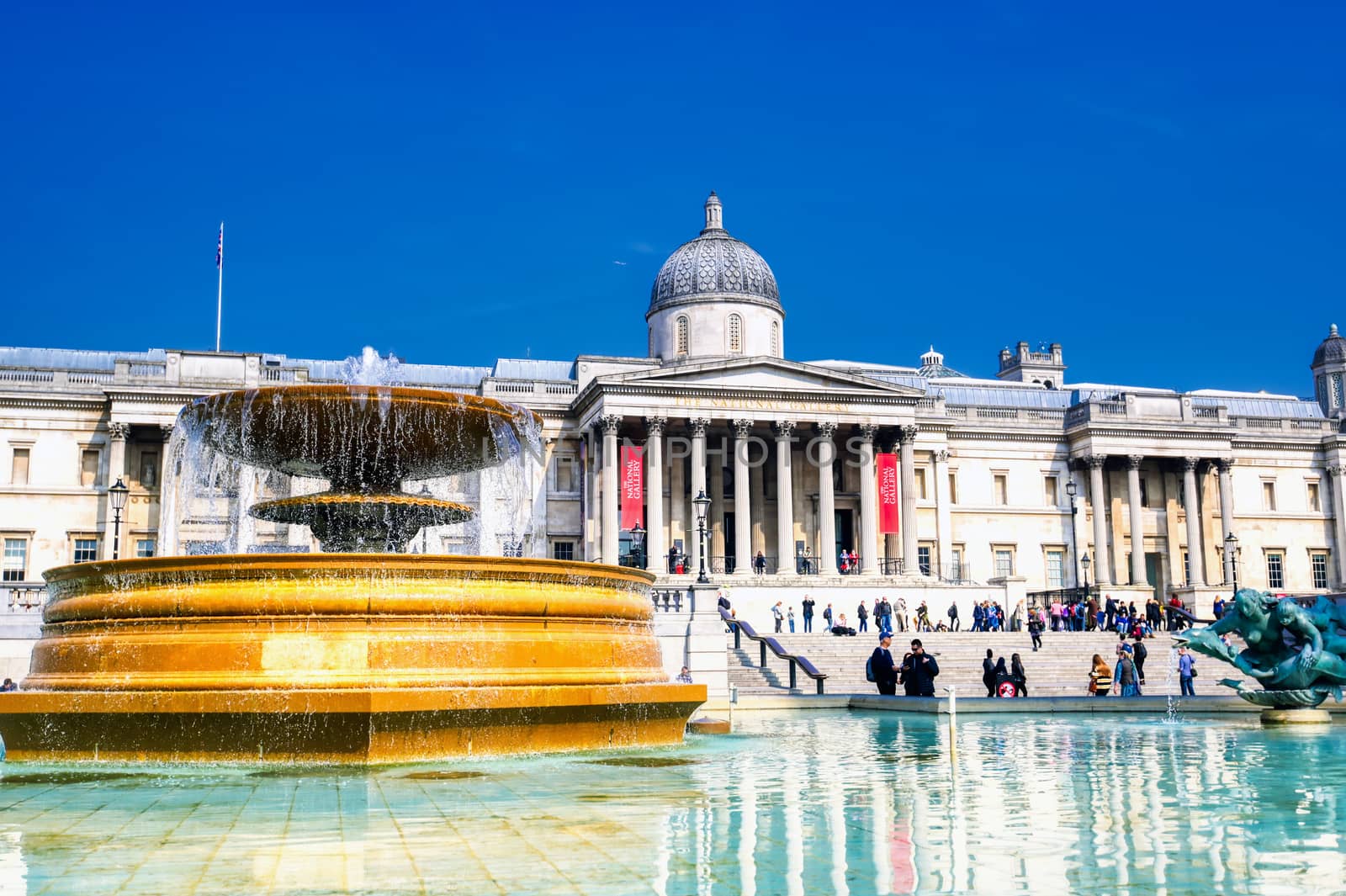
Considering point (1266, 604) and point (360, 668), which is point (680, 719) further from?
point (1266, 604)

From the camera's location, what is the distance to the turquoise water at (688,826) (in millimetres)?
5910

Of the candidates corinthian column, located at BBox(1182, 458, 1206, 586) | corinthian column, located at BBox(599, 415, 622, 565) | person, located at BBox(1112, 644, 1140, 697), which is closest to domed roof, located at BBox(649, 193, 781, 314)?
corinthian column, located at BBox(599, 415, 622, 565)

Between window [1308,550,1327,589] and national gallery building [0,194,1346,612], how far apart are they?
0.15m

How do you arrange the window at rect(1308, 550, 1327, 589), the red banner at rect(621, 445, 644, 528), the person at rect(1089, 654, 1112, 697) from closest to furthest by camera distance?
the person at rect(1089, 654, 1112, 697)
the red banner at rect(621, 445, 644, 528)
the window at rect(1308, 550, 1327, 589)

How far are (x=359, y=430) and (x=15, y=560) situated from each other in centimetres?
3823

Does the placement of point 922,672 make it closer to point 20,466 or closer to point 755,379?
point 755,379

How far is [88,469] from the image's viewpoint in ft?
161

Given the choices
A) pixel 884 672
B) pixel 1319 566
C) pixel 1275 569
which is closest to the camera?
pixel 884 672

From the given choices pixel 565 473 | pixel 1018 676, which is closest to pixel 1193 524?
pixel 565 473

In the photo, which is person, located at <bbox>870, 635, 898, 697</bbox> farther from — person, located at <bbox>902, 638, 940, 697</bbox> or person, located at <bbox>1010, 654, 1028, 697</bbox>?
person, located at <bbox>1010, 654, 1028, 697</bbox>

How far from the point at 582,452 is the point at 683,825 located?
148 ft

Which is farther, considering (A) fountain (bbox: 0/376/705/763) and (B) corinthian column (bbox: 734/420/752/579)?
(B) corinthian column (bbox: 734/420/752/579)

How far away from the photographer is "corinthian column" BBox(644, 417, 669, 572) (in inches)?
1887

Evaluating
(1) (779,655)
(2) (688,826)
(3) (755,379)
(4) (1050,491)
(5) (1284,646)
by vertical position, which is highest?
(3) (755,379)
